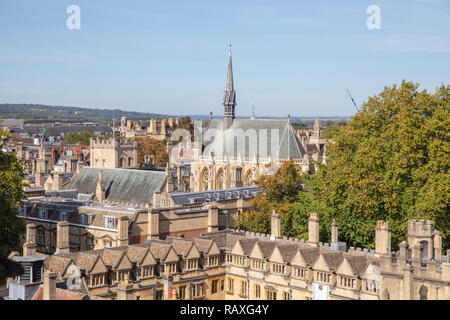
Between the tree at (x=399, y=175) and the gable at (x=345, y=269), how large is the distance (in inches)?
422

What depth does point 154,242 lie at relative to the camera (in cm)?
3797

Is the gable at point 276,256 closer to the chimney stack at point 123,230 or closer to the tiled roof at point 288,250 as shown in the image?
the tiled roof at point 288,250

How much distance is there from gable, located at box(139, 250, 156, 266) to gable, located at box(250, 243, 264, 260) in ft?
19.0

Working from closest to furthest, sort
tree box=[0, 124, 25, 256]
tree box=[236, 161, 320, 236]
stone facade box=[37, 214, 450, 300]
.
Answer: stone facade box=[37, 214, 450, 300]
tree box=[0, 124, 25, 256]
tree box=[236, 161, 320, 236]

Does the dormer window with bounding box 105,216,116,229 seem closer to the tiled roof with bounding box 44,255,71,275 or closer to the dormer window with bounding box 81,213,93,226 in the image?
the dormer window with bounding box 81,213,93,226

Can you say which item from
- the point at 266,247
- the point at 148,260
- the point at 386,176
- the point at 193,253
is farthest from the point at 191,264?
the point at 386,176

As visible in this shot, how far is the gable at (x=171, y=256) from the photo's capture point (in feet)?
117

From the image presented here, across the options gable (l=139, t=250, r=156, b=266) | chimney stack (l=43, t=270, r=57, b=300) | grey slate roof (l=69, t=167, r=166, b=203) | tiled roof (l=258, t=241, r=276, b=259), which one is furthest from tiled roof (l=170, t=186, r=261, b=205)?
chimney stack (l=43, t=270, r=57, b=300)

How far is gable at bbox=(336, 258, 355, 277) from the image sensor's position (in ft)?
106

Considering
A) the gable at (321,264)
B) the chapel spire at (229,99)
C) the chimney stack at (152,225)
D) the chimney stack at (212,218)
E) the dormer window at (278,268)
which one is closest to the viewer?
the gable at (321,264)

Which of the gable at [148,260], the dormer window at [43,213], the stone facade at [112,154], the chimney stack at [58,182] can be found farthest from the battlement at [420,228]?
the stone facade at [112,154]

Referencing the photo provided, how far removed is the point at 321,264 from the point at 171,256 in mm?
8412
